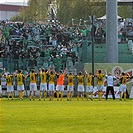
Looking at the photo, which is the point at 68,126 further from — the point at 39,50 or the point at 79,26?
the point at 79,26

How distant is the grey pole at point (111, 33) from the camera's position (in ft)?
162

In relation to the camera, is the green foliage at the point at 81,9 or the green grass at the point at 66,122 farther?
the green foliage at the point at 81,9

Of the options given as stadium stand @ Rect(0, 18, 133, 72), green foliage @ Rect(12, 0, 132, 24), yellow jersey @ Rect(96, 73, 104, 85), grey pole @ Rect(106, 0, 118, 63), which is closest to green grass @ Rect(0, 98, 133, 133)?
yellow jersey @ Rect(96, 73, 104, 85)

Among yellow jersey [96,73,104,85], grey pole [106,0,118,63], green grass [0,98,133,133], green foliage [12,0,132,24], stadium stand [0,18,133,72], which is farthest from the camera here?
green foliage [12,0,132,24]

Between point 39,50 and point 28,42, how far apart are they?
6.77ft

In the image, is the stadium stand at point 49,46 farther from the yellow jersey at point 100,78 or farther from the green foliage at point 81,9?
the green foliage at point 81,9

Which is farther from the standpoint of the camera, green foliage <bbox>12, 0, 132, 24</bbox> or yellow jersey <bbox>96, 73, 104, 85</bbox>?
green foliage <bbox>12, 0, 132, 24</bbox>

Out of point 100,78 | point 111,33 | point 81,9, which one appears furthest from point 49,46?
point 81,9

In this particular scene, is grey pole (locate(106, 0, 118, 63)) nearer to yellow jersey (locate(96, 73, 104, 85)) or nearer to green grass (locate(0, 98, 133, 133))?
yellow jersey (locate(96, 73, 104, 85))

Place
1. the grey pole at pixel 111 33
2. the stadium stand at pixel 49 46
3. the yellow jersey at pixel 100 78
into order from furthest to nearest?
the stadium stand at pixel 49 46 < the grey pole at pixel 111 33 < the yellow jersey at pixel 100 78

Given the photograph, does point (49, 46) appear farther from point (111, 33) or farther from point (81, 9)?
point (81, 9)

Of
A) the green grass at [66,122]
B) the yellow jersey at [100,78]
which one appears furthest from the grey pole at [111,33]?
the green grass at [66,122]

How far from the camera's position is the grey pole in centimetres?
4933

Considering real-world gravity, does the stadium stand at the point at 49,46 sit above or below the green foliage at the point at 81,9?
below
